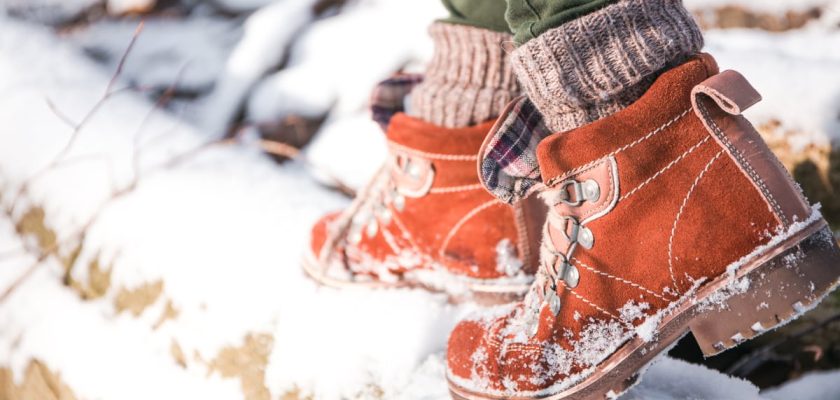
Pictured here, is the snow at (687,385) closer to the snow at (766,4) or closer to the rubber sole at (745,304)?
the rubber sole at (745,304)

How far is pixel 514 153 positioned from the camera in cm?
93

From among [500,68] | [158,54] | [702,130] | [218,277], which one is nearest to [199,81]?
[158,54]

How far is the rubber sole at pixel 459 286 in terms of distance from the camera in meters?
1.15

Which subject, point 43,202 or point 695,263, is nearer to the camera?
point 695,263

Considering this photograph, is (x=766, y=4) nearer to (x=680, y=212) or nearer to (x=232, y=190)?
(x=680, y=212)

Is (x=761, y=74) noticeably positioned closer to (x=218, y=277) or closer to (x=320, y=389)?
(x=320, y=389)

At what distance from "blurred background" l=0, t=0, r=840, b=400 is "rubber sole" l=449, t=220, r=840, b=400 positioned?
0.12 m

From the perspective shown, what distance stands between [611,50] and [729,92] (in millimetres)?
146

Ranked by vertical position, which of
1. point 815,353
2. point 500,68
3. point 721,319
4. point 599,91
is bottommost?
point 815,353

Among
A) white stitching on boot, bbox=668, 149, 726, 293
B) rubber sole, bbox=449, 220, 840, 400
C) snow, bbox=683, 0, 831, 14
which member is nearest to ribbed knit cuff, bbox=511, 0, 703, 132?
white stitching on boot, bbox=668, 149, 726, 293

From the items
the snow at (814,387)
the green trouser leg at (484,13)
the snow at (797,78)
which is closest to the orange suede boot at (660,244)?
the green trouser leg at (484,13)

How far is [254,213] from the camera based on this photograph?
5.24 ft

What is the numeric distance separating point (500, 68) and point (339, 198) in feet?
2.27

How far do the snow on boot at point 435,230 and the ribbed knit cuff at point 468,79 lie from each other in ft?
0.14
